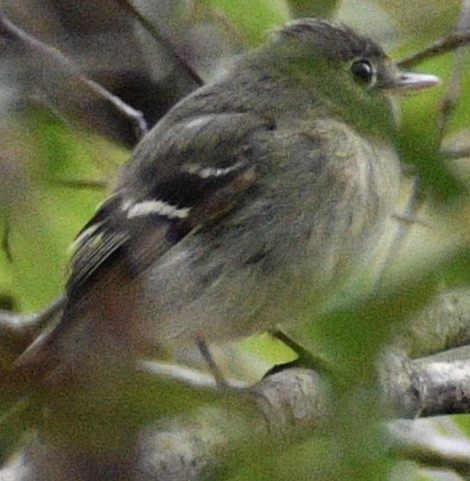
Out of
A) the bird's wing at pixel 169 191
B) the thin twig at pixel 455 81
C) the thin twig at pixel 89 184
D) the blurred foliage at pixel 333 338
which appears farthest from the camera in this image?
the bird's wing at pixel 169 191

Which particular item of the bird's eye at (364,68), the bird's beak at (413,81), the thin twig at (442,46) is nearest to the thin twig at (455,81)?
the thin twig at (442,46)

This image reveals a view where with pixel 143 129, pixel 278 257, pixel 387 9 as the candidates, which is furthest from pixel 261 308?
pixel 387 9

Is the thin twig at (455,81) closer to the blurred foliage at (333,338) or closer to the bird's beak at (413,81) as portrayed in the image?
the bird's beak at (413,81)

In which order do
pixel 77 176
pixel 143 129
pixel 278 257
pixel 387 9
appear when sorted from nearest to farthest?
1. pixel 387 9
2. pixel 77 176
3. pixel 278 257
4. pixel 143 129

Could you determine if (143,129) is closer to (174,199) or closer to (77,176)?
(174,199)

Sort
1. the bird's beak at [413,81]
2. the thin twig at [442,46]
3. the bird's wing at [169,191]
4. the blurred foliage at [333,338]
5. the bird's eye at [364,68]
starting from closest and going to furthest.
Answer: the blurred foliage at [333,338], the thin twig at [442,46], the bird's wing at [169,191], the bird's beak at [413,81], the bird's eye at [364,68]

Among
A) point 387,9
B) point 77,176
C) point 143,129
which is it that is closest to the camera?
point 387,9

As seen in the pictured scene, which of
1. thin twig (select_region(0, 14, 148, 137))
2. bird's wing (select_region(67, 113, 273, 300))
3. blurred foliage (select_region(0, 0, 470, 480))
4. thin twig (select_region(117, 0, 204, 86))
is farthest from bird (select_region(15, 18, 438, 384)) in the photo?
blurred foliage (select_region(0, 0, 470, 480))

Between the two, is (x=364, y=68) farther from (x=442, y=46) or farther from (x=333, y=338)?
(x=333, y=338)
